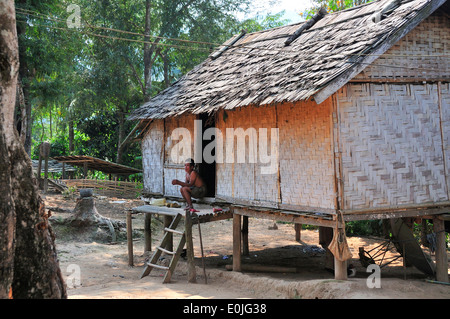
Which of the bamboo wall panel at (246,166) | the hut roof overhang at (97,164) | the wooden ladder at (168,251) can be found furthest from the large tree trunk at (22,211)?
the hut roof overhang at (97,164)

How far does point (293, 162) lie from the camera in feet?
28.2

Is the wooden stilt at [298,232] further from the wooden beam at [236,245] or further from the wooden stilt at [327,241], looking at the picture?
the wooden beam at [236,245]

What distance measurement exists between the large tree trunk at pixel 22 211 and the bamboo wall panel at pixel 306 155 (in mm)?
4528

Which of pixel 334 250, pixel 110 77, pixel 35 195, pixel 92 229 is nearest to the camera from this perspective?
pixel 35 195

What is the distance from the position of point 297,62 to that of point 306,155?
6.49ft

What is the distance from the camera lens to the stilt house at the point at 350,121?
7.66 metres

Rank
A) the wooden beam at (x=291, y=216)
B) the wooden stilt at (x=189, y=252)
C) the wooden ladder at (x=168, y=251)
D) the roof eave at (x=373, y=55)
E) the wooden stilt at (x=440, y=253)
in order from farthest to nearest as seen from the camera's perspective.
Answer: the wooden stilt at (x=189, y=252) → the wooden ladder at (x=168, y=251) → the wooden stilt at (x=440, y=253) → the wooden beam at (x=291, y=216) → the roof eave at (x=373, y=55)

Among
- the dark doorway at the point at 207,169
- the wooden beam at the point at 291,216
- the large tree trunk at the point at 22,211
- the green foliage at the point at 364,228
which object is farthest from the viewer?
the green foliage at the point at 364,228

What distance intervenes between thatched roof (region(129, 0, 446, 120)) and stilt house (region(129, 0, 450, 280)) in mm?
33

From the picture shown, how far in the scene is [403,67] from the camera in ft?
26.8

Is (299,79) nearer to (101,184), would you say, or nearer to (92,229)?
(92,229)

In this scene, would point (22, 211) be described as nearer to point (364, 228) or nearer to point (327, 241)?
point (327, 241)

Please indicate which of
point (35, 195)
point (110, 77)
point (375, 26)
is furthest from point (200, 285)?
point (110, 77)
